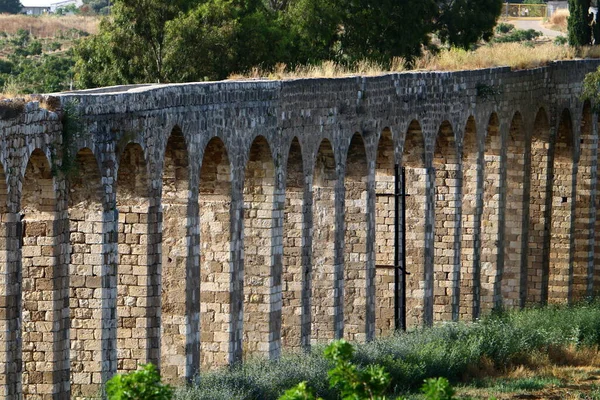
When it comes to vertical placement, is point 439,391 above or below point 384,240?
below

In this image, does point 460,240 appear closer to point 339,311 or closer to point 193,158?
point 339,311

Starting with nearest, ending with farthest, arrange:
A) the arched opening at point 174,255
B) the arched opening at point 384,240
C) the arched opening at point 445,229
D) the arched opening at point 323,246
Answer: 1. the arched opening at point 174,255
2. the arched opening at point 323,246
3. the arched opening at point 384,240
4. the arched opening at point 445,229

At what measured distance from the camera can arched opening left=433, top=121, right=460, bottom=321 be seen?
95.8 ft

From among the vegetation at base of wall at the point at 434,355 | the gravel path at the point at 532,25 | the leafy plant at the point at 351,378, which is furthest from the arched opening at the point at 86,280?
the gravel path at the point at 532,25

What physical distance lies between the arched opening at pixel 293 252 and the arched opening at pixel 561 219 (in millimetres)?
11752

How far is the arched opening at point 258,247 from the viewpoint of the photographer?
23078mm

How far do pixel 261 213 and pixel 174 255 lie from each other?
2.39 metres

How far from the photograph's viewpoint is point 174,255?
69.4 feet

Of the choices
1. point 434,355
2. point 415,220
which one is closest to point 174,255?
point 434,355

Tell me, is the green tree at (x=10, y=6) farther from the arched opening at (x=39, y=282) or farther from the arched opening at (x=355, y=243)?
the arched opening at (x=39, y=282)

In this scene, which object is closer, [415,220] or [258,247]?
[258,247]

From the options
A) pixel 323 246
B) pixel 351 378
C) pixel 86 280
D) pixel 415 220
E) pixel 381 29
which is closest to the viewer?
pixel 351 378

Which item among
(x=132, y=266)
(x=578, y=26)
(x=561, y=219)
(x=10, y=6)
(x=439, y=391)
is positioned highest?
(x=10, y=6)

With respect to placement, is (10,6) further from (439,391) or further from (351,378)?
(439,391)
